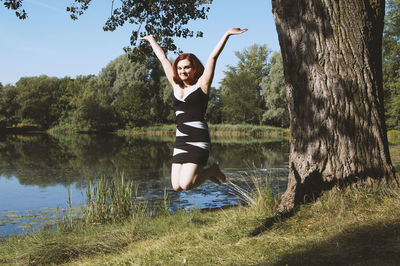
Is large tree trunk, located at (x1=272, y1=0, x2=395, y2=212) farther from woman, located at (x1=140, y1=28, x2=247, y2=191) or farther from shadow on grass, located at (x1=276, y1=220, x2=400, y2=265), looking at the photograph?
woman, located at (x1=140, y1=28, x2=247, y2=191)

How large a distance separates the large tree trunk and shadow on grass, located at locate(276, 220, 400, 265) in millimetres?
985

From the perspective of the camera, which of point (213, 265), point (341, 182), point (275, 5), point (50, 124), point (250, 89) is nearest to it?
point (213, 265)

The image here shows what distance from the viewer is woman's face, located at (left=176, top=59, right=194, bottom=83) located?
3.90 m

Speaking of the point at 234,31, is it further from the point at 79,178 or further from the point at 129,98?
the point at 129,98

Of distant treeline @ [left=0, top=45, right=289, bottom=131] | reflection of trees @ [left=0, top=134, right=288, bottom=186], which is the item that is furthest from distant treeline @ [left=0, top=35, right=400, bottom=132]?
reflection of trees @ [left=0, top=134, right=288, bottom=186]

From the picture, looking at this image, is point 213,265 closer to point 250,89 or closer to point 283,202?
point 283,202

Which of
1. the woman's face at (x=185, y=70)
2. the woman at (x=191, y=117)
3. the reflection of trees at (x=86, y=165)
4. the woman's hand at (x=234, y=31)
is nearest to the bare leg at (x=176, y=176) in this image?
the woman at (x=191, y=117)

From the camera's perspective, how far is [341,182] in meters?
4.81

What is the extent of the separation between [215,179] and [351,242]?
5.35ft

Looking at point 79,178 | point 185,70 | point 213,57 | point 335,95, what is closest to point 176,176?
point 185,70

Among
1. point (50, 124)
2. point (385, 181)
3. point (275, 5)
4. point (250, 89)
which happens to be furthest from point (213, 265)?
point (50, 124)

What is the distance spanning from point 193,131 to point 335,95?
7.32 feet

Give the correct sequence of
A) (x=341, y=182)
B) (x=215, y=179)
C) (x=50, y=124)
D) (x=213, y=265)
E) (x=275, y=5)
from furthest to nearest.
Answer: (x=50, y=124)
(x=275, y=5)
(x=341, y=182)
(x=215, y=179)
(x=213, y=265)

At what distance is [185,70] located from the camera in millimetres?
3914
